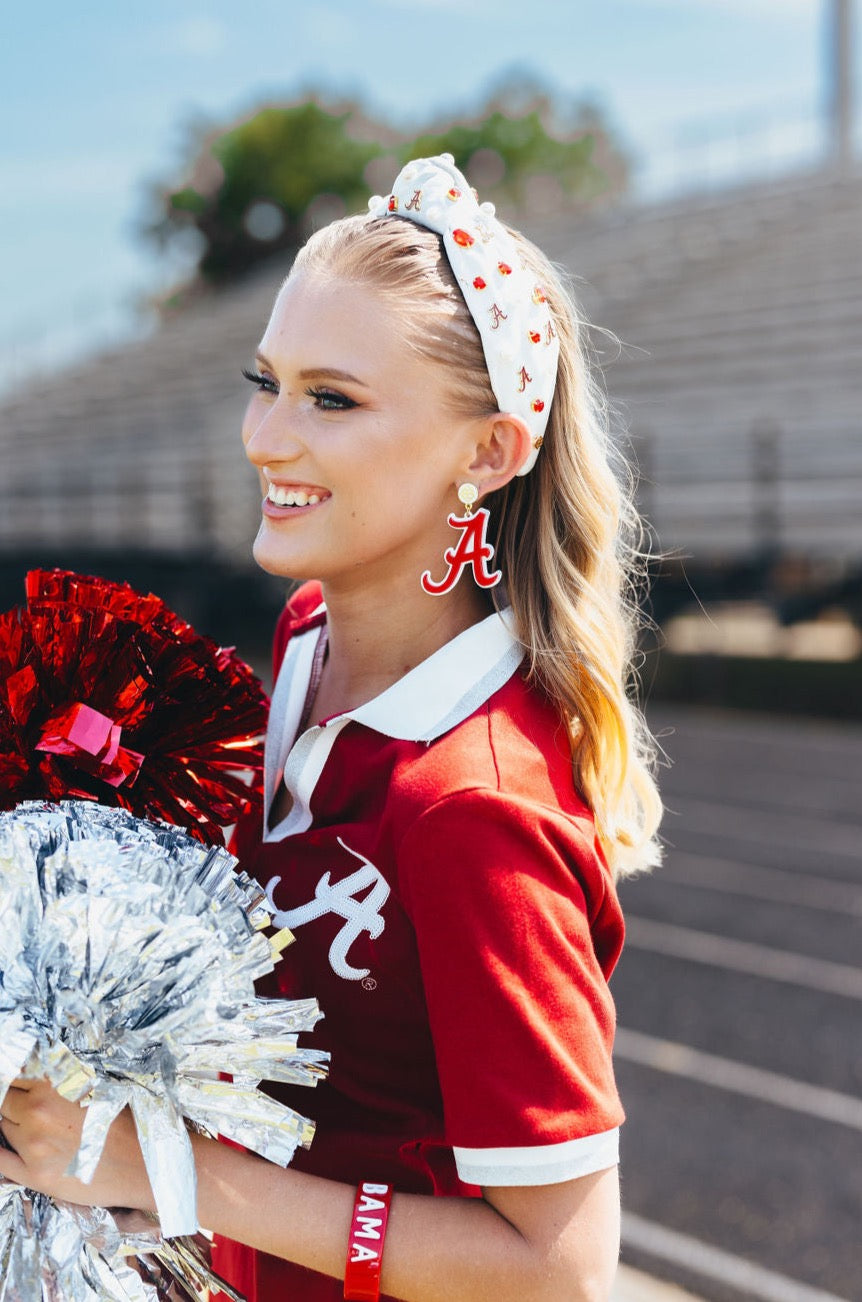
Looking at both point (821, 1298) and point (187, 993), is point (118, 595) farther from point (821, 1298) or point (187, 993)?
point (821, 1298)

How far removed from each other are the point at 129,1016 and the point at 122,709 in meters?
0.31

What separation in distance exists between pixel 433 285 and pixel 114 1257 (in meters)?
0.94

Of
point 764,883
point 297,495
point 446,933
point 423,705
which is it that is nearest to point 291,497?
point 297,495

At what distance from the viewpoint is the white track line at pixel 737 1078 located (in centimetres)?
411

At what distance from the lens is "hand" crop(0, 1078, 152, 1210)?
3.77 feet

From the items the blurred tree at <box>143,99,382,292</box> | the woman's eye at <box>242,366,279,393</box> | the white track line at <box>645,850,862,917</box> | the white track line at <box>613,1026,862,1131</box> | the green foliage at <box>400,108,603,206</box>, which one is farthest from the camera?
the green foliage at <box>400,108,603,206</box>

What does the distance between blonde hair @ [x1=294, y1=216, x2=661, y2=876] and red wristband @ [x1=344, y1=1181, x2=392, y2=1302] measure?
420mm

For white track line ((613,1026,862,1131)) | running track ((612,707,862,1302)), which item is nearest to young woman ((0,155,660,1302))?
running track ((612,707,862,1302))

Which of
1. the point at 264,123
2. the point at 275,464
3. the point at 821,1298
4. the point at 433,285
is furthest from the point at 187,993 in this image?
the point at 264,123

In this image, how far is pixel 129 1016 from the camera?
1.14m

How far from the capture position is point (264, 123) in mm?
42594

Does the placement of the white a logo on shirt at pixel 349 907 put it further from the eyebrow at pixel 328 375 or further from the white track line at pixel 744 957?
the white track line at pixel 744 957

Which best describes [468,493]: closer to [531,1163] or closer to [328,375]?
[328,375]

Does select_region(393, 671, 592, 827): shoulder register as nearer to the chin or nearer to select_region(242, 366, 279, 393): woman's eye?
the chin
